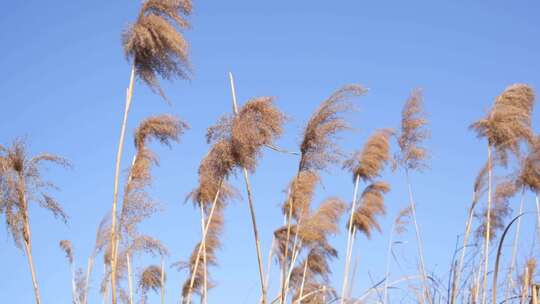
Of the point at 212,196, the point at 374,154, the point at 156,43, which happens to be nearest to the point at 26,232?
the point at 156,43

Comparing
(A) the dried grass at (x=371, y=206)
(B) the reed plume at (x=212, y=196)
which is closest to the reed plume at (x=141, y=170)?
(B) the reed plume at (x=212, y=196)

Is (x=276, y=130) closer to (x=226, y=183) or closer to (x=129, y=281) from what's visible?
(x=129, y=281)

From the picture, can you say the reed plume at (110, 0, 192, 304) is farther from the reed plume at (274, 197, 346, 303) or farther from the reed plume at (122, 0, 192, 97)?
the reed plume at (274, 197, 346, 303)

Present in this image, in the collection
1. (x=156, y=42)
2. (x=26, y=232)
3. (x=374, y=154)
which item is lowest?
(x=26, y=232)

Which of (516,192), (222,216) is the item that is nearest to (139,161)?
(516,192)

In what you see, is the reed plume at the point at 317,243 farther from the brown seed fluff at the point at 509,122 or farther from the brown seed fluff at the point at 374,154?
the brown seed fluff at the point at 509,122

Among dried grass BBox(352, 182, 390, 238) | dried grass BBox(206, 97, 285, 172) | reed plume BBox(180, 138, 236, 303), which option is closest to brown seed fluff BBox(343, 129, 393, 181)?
dried grass BBox(352, 182, 390, 238)

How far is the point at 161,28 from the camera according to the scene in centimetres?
470

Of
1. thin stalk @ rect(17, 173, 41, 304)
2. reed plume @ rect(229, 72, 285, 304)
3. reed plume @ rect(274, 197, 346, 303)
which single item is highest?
reed plume @ rect(274, 197, 346, 303)

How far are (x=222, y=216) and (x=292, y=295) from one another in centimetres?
182

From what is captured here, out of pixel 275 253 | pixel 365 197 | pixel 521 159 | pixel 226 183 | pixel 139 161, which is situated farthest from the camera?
pixel 365 197

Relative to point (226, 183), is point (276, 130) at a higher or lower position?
lower

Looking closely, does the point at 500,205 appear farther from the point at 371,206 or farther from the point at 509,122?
the point at 371,206

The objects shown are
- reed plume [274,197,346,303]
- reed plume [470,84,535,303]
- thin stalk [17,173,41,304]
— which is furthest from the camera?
reed plume [274,197,346,303]
